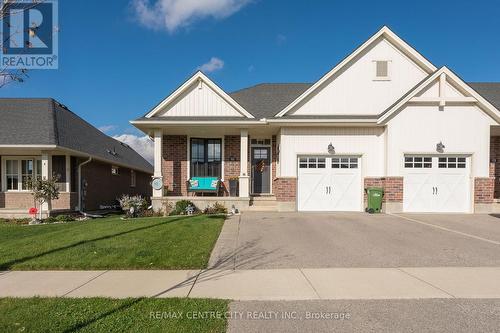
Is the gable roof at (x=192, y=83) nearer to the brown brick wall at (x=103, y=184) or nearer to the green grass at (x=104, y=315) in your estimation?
the brown brick wall at (x=103, y=184)

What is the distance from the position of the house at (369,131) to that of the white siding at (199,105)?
0.05 meters

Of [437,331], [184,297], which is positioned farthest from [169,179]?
[437,331]

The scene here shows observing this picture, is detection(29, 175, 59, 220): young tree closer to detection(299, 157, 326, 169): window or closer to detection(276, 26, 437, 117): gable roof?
detection(299, 157, 326, 169): window

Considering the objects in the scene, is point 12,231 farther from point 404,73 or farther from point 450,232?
point 404,73

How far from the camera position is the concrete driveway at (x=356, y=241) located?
6.12 metres

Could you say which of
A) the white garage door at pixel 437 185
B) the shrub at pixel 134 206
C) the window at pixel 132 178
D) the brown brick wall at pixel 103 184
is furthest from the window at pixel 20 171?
the white garage door at pixel 437 185

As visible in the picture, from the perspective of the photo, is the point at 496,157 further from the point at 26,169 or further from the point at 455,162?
the point at 26,169

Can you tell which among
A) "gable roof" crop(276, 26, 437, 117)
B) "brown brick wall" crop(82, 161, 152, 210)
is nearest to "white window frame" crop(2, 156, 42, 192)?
"brown brick wall" crop(82, 161, 152, 210)

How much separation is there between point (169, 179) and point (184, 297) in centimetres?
1091

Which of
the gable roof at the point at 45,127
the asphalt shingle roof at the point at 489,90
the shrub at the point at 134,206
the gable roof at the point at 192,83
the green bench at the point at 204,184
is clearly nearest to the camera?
the shrub at the point at 134,206

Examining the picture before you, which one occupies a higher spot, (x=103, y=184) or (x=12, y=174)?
(x=12, y=174)

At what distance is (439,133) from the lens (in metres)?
Result: 12.7

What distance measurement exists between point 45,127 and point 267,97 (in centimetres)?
1131

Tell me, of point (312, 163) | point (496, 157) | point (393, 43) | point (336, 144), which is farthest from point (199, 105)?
point (496, 157)
